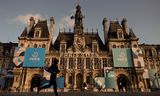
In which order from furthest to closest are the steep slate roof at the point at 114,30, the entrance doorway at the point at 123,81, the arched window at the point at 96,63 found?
the steep slate roof at the point at 114,30 → the arched window at the point at 96,63 → the entrance doorway at the point at 123,81

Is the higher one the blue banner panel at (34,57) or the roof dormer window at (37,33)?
the roof dormer window at (37,33)

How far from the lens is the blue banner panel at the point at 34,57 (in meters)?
39.9

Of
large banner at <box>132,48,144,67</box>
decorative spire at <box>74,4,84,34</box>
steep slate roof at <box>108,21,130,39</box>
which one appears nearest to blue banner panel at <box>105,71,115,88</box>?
large banner at <box>132,48,144,67</box>

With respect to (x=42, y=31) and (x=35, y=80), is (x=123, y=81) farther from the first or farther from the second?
(x=42, y=31)

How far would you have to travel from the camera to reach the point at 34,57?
4053 cm

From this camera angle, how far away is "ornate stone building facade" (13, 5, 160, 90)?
39906 millimetres

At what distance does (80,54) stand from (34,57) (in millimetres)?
11092

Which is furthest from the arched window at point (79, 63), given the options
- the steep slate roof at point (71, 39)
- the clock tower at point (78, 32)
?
the steep slate roof at point (71, 39)

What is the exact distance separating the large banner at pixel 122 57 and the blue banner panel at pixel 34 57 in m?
17.5

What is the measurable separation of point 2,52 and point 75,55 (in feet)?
69.8

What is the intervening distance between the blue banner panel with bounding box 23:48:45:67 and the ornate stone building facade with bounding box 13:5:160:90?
4.24 feet

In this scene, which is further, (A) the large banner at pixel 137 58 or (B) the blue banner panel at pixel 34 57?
(A) the large banner at pixel 137 58

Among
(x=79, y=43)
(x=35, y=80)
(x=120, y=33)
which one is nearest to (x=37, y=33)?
(x=79, y=43)

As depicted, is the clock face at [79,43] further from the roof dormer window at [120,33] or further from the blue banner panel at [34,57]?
the roof dormer window at [120,33]
